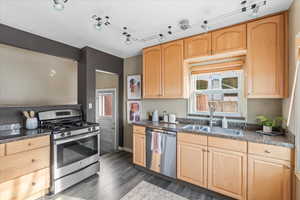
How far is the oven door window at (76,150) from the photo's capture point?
6.69 ft

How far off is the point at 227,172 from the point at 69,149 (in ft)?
7.67

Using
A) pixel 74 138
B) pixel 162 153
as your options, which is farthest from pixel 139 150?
pixel 74 138

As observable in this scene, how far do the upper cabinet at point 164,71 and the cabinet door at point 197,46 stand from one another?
0.11m

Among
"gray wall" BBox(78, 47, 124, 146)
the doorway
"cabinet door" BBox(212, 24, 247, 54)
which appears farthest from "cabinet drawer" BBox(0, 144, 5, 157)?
"cabinet door" BBox(212, 24, 247, 54)

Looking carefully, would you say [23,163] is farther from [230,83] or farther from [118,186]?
[230,83]

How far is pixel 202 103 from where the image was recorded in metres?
2.71

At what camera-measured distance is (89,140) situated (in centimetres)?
244

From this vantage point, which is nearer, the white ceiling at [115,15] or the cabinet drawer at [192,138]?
the white ceiling at [115,15]

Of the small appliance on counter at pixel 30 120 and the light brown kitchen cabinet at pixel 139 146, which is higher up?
the small appliance on counter at pixel 30 120

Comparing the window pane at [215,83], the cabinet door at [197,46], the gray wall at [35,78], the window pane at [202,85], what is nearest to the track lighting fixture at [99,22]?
the cabinet door at [197,46]

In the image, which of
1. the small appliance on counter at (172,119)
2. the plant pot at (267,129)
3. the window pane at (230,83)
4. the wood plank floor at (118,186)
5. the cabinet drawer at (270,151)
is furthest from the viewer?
the small appliance on counter at (172,119)

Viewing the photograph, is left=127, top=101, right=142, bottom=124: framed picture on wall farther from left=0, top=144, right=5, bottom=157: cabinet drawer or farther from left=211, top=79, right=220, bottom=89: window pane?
left=0, top=144, right=5, bottom=157: cabinet drawer

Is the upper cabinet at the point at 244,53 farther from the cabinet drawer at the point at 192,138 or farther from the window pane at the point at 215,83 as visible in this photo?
the cabinet drawer at the point at 192,138

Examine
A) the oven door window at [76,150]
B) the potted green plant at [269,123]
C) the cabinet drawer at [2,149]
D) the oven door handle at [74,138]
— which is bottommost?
the oven door window at [76,150]
